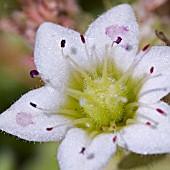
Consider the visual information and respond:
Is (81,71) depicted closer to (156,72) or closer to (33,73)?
(33,73)

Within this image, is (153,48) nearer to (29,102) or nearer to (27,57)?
(29,102)

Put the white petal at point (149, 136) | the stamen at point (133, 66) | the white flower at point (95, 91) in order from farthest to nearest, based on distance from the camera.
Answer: the stamen at point (133, 66) < the white flower at point (95, 91) < the white petal at point (149, 136)

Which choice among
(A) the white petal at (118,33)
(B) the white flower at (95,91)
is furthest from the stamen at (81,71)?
(A) the white petal at (118,33)

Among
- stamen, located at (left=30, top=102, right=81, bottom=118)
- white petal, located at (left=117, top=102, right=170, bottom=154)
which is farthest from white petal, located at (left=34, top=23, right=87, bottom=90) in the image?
white petal, located at (left=117, top=102, right=170, bottom=154)

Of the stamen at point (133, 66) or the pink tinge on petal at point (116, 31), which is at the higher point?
A: the pink tinge on petal at point (116, 31)

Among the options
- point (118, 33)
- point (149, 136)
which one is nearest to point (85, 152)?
point (149, 136)

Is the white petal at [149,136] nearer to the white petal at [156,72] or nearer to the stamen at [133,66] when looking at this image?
the white petal at [156,72]

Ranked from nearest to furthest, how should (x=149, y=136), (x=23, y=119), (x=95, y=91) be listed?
(x=149, y=136), (x=23, y=119), (x=95, y=91)
